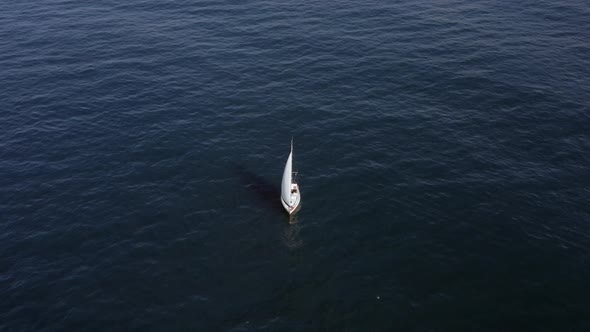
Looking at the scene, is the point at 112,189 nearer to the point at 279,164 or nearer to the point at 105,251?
the point at 105,251

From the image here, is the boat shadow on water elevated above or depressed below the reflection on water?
above

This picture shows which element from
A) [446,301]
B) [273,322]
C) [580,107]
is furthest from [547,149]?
[273,322]

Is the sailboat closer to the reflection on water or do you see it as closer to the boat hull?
the boat hull

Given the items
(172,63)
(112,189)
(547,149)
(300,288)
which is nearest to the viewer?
(300,288)

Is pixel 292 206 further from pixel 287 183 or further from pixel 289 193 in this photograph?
pixel 287 183

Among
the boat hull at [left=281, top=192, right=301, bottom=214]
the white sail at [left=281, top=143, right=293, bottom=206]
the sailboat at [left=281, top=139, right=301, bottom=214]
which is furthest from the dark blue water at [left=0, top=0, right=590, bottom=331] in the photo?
the white sail at [left=281, top=143, right=293, bottom=206]

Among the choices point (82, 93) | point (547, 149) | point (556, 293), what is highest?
point (82, 93)

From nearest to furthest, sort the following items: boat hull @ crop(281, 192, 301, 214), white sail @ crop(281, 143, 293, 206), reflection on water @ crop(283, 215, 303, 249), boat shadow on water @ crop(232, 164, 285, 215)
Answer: reflection on water @ crop(283, 215, 303, 249)
white sail @ crop(281, 143, 293, 206)
boat hull @ crop(281, 192, 301, 214)
boat shadow on water @ crop(232, 164, 285, 215)
